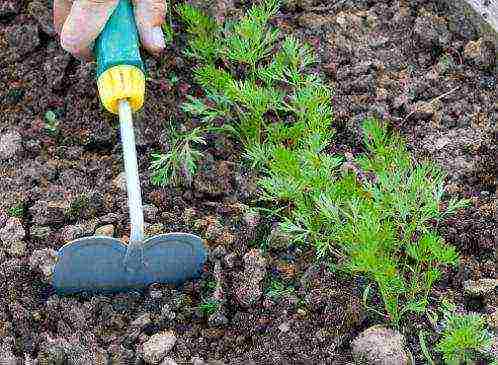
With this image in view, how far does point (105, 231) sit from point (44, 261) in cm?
17

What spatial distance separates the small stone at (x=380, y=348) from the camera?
1.96 metres

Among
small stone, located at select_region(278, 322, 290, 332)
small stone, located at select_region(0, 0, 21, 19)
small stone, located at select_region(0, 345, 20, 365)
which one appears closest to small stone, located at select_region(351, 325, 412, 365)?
small stone, located at select_region(278, 322, 290, 332)

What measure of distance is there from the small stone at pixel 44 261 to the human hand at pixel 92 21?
48 cm

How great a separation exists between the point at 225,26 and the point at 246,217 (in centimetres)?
67

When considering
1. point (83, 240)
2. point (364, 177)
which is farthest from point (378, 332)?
point (83, 240)

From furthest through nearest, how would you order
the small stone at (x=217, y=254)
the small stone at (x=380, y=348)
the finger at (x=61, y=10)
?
the finger at (x=61, y=10), the small stone at (x=217, y=254), the small stone at (x=380, y=348)

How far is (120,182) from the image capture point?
236cm

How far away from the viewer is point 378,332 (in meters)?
2.00

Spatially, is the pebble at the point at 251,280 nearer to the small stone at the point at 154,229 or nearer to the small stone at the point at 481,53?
the small stone at the point at 154,229

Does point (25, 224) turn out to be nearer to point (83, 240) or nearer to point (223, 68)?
point (83, 240)

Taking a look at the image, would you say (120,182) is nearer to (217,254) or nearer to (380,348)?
(217,254)

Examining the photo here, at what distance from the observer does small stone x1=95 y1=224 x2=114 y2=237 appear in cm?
222

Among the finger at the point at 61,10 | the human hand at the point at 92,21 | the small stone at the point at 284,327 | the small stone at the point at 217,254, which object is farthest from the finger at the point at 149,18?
the small stone at the point at 284,327

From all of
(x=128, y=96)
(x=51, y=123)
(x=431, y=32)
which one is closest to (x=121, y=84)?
(x=128, y=96)
